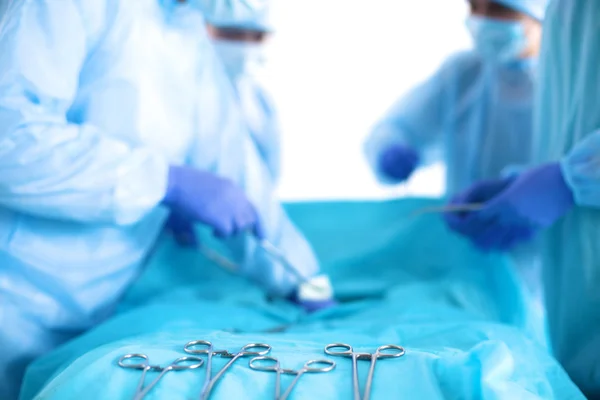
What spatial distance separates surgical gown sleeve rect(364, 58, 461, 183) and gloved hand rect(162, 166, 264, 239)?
63 cm

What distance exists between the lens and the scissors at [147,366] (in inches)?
20.8

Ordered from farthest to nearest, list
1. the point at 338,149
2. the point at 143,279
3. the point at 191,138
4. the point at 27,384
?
the point at 338,149
the point at 143,279
the point at 191,138
the point at 27,384

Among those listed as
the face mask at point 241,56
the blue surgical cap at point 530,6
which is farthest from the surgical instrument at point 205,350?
the face mask at point 241,56

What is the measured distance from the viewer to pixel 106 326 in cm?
81

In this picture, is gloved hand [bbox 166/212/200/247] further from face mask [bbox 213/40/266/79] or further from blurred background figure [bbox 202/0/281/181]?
face mask [bbox 213/40/266/79]

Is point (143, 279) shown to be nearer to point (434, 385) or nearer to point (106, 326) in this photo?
point (106, 326)

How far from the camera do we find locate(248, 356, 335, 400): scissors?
0.53 metres

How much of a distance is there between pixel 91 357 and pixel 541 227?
685 mm

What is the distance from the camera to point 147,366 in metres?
0.56

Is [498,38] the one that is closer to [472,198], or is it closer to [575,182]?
[472,198]

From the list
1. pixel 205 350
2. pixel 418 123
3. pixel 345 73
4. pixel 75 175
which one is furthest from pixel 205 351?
pixel 345 73

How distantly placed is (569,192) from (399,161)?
56 centimetres

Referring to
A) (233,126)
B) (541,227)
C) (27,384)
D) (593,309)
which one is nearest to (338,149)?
(233,126)

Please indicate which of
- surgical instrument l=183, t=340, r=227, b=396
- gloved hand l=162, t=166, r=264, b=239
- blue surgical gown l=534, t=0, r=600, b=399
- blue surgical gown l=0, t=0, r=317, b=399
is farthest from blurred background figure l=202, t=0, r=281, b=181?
surgical instrument l=183, t=340, r=227, b=396
